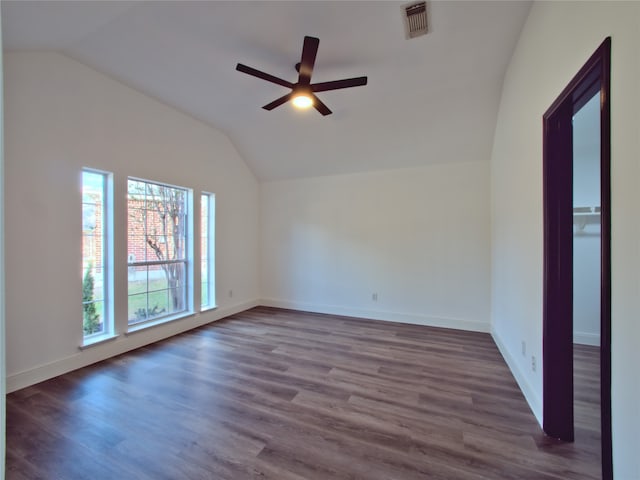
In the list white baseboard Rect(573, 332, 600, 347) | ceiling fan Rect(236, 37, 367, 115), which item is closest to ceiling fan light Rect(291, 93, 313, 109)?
ceiling fan Rect(236, 37, 367, 115)

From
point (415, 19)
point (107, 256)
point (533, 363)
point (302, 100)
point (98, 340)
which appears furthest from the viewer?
point (107, 256)

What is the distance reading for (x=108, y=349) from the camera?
3072mm

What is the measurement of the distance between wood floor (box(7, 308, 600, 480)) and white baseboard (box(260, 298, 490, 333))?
79 cm

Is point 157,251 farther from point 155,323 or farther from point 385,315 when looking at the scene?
point 385,315

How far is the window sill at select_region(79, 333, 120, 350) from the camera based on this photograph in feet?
9.43

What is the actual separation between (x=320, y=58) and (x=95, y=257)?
3.13m

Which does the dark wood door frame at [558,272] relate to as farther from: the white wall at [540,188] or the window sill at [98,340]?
the window sill at [98,340]

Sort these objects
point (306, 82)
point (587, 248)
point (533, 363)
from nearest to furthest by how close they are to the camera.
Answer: point (533, 363) → point (306, 82) → point (587, 248)

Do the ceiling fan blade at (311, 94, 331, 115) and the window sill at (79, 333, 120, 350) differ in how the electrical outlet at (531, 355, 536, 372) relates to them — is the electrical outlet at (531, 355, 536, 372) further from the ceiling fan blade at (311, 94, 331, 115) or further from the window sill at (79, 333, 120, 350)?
the window sill at (79, 333, 120, 350)

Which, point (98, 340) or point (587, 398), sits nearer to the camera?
point (587, 398)

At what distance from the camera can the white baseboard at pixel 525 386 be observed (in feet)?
6.68

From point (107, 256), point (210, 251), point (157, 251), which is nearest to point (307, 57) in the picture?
point (107, 256)

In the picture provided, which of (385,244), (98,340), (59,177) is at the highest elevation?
(59,177)

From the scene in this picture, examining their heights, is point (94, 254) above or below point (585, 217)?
below
